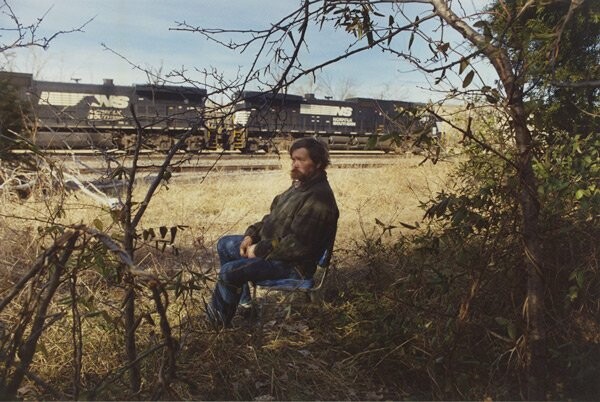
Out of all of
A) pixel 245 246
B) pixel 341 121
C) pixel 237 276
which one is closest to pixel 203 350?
pixel 237 276

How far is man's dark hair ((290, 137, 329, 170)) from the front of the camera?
361cm

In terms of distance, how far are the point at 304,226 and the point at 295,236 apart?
85 millimetres

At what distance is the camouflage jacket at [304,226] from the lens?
3.40 meters

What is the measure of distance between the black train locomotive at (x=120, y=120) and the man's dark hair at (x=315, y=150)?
2.29ft

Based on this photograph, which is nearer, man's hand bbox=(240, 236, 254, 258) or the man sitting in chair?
the man sitting in chair

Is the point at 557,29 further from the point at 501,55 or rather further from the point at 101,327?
the point at 101,327

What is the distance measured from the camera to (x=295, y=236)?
339 centimetres

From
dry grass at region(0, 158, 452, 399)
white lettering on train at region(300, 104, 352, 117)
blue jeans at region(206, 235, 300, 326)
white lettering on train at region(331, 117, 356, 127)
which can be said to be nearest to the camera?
dry grass at region(0, 158, 452, 399)

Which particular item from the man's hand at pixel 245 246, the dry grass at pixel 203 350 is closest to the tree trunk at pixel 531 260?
the dry grass at pixel 203 350

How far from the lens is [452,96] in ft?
8.27

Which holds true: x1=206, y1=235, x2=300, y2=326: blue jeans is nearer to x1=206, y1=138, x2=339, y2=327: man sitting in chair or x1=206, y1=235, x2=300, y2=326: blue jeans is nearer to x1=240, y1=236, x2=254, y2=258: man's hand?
x1=206, y1=138, x2=339, y2=327: man sitting in chair

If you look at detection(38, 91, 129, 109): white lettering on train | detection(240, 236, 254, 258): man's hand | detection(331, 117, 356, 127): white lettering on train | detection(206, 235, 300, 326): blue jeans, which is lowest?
detection(206, 235, 300, 326): blue jeans

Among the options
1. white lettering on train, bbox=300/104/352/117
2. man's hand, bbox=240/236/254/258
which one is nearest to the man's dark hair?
man's hand, bbox=240/236/254/258

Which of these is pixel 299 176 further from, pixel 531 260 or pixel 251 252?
pixel 531 260
